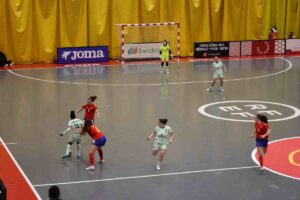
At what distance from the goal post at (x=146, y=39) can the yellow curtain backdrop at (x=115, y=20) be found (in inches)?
28.6

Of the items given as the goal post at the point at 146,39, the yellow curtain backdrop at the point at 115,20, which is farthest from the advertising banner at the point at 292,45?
the goal post at the point at 146,39

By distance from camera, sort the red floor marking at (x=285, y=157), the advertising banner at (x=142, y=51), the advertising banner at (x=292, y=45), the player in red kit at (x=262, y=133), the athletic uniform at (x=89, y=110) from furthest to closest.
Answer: the advertising banner at (x=292, y=45) < the advertising banner at (x=142, y=51) < the athletic uniform at (x=89, y=110) < the red floor marking at (x=285, y=157) < the player in red kit at (x=262, y=133)

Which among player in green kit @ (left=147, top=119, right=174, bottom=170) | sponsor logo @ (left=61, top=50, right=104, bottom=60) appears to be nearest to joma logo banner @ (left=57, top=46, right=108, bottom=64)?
sponsor logo @ (left=61, top=50, right=104, bottom=60)

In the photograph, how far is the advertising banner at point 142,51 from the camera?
135 feet

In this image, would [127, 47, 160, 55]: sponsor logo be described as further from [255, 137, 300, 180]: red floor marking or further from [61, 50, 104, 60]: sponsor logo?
[255, 137, 300, 180]: red floor marking

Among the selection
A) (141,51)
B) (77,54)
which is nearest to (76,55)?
(77,54)

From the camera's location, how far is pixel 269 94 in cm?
2867

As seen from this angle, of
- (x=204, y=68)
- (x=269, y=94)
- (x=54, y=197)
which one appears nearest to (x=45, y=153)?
(x=54, y=197)

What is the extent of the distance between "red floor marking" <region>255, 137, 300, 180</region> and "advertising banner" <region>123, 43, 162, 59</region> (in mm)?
22242

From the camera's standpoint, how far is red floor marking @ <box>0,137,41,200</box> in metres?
14.9

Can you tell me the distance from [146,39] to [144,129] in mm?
21860

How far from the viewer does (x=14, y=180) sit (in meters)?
16.1

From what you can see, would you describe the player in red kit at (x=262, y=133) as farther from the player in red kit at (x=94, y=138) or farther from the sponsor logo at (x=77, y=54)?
the sponsor logo at (x=77, y=54)

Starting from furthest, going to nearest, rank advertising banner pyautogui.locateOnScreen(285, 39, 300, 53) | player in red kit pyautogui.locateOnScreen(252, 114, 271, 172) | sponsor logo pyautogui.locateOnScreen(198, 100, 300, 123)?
advertising banner pyautogui.locateOnScreen(285, 39, 300, 53), sponsor logo pyautogui.locateOnScreen(198, 100, 300, 123), player in red kit pyautogui.locateOnScreen(252, 114, 271, 172)
